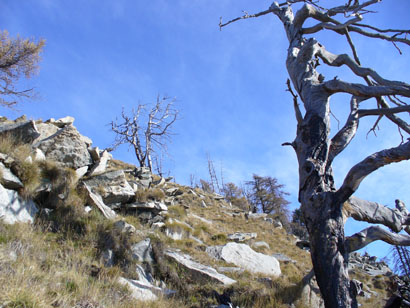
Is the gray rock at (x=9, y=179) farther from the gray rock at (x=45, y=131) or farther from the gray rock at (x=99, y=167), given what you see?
the gray rock at (x=99, y=167)

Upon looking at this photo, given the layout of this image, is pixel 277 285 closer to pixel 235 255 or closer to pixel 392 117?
pixel 235 255

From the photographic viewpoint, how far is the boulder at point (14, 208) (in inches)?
189

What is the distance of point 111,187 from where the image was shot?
7.41 metres

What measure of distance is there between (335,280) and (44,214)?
219 inches

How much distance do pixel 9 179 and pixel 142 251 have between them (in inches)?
123

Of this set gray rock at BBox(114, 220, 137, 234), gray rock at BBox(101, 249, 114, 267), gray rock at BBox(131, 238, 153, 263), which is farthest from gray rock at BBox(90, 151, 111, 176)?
gray rock at BBox(101, 249, 114, 267)

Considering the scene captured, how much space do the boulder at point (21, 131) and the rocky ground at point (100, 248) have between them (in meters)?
0.02

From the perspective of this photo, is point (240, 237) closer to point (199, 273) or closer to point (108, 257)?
point (199, 273)

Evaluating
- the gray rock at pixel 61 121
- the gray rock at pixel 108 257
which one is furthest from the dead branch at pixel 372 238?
the gray rock at pixel 61 121

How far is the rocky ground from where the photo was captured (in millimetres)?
3406

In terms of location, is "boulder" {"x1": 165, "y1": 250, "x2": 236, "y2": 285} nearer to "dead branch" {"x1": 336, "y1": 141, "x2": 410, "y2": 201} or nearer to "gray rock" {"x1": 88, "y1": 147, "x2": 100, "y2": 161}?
"dead branch" {"x1": 336, "y1": 141, "x2": 410, "y2": 201}

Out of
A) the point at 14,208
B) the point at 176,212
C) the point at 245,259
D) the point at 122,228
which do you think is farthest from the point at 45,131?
the point at 245,259

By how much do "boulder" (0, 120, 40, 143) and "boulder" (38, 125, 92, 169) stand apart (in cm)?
42

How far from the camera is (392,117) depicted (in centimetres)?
508
